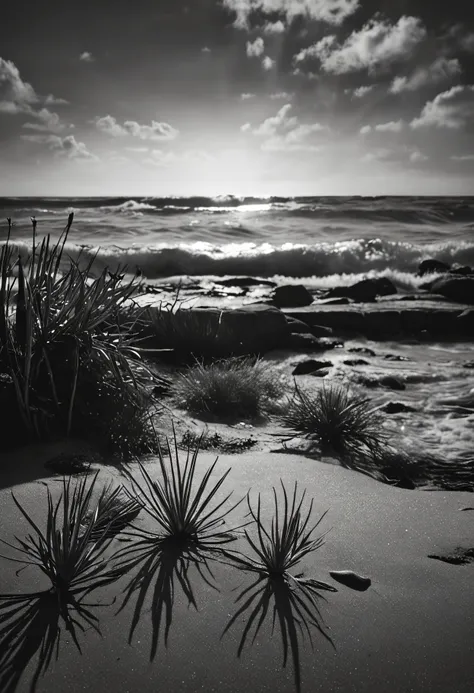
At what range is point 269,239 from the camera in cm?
2297

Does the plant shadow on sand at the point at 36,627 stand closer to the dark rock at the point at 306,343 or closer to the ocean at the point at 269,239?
the dark rock at the point at 306,343

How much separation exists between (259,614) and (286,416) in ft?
7.76

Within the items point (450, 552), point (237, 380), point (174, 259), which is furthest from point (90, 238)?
point (450, 552)

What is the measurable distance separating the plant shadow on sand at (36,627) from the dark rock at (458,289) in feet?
32.6

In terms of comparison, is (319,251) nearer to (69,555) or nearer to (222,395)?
(222,395)

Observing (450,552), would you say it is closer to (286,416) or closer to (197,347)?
(286,416)

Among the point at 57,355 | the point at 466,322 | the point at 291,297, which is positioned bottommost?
the point at 466,322

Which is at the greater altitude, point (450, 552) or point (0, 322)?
point (0, 322)

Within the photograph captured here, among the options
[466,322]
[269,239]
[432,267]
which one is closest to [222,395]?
[466,322]

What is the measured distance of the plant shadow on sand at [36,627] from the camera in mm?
1504

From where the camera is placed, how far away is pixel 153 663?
5.20 ft

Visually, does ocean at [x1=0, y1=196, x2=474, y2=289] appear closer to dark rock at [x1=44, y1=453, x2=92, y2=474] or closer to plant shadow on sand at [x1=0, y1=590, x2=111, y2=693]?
dark rock at [x1=44, y1=453, x2=92, y2=474]

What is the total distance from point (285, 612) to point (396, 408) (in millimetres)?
3247

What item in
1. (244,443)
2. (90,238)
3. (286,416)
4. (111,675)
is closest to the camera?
(111,675)
